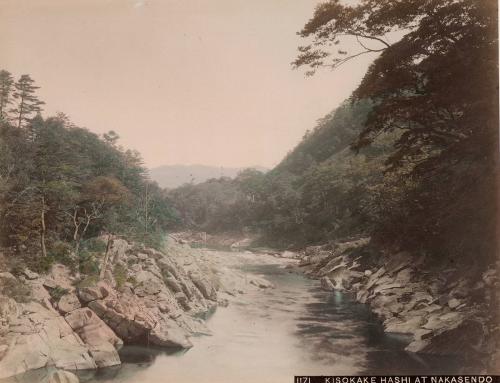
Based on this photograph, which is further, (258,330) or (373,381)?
(258,330)

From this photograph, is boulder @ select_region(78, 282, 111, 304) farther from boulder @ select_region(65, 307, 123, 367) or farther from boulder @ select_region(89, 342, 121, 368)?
boulder @ select_region(89, 342, 121, 368)

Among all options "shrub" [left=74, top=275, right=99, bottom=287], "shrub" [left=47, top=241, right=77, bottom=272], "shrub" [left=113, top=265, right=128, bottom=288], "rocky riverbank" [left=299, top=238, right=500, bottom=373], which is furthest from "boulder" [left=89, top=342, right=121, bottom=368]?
"rocky riverbank" [left=299, top=238, right=500, bottom=373]

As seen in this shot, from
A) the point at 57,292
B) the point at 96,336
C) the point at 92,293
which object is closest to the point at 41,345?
the point at 96,336

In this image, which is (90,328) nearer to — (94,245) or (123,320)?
(123,320)

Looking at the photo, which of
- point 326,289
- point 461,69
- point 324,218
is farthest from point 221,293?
point 324,218

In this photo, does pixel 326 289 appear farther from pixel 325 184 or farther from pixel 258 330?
pixel 325 184
